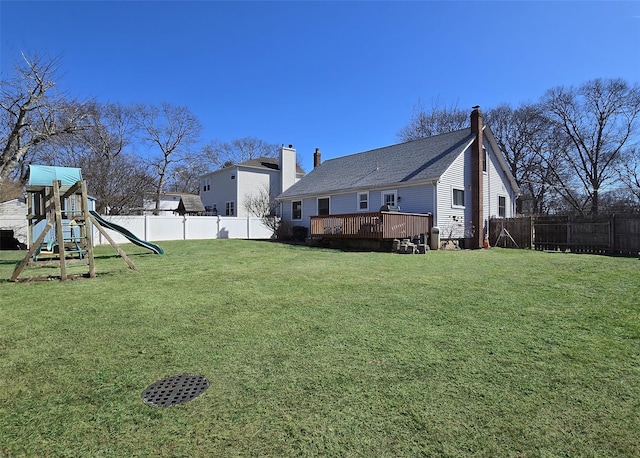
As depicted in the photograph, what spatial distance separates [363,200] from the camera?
20.1m

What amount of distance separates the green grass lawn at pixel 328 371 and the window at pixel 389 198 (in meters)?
12.5

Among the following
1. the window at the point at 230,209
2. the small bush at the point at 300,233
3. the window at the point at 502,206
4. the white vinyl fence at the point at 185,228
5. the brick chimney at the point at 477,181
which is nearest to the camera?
the brick chimney at the point at 477,181

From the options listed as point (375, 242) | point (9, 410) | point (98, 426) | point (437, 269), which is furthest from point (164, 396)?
point (375, 242)

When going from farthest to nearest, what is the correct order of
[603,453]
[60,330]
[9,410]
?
[60,330]
[9,410]
[603,453]

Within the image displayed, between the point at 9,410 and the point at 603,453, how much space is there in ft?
13.8

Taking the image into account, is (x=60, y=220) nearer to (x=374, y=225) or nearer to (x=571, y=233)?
(x=374, y=225)

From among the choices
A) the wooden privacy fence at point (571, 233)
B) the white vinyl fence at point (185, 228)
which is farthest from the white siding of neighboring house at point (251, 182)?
the wooden privacy fence at point (571, 233)

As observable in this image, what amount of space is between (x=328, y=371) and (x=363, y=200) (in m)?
17.3

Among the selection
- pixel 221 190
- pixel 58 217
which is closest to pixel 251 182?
pixel 221 190

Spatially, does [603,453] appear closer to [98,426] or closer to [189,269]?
[98,426]

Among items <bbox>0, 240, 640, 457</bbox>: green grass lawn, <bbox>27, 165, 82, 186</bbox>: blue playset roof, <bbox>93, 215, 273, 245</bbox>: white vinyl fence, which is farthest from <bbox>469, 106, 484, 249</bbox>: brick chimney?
Answer: <bbox>27, 165, 82, 186</bbox>: blue playset roof

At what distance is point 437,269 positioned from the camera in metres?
9.23

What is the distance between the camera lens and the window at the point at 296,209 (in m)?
24.8

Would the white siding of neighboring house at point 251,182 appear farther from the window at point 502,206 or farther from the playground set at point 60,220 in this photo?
the window at point 502,206
